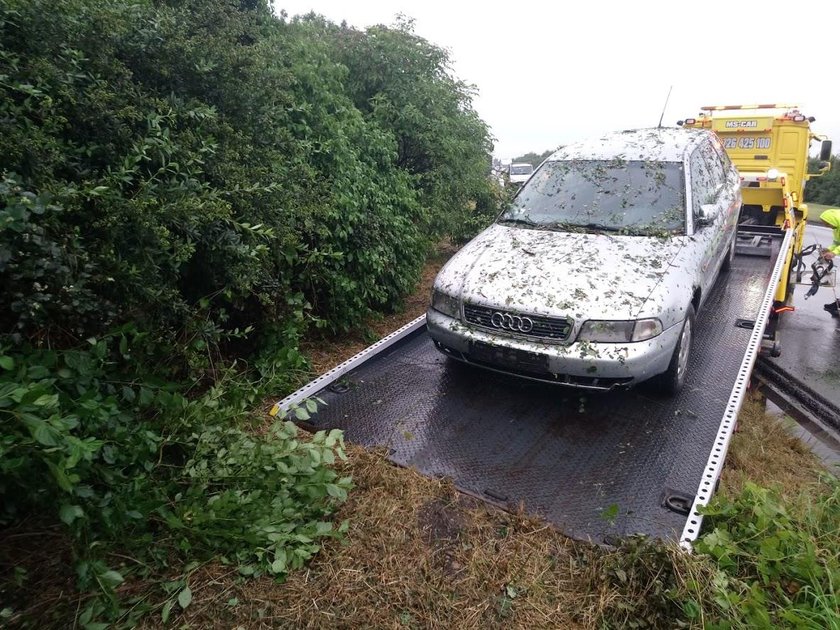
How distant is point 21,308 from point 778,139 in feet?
32.4

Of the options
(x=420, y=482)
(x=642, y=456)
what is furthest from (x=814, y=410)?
(x=420, y=482)

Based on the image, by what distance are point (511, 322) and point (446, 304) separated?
568 mm

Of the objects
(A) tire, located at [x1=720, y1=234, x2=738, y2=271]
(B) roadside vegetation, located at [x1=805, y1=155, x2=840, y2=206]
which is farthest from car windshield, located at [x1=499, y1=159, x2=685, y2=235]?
(B) roadside vegetation, located at [x1=805, y1=155, x2=840, y2=206]

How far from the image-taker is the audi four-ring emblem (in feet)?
11.4

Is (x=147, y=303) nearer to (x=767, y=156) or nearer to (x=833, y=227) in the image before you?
(x=833, y=227)

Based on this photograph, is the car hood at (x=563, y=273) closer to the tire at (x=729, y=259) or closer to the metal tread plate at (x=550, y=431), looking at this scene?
the metal tread plate at (x=550, y=431)

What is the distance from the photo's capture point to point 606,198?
4574 millimetres

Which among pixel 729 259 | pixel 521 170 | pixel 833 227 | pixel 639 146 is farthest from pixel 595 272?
pixel 521 170

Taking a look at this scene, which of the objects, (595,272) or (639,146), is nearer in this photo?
(595,272)

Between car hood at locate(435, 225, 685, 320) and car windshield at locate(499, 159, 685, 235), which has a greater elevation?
car windshield at locate(499, 159, 685, 235)

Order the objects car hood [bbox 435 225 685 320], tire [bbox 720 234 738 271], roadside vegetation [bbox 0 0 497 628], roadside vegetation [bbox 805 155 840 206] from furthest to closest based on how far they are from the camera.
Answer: roadside vegetation [bbox 805 155 840 206] < tire [bbox 720 234 738 271] < car hood [bbox 435 225 685 320] < roadside vegetation [bbox 0 0 497 628]

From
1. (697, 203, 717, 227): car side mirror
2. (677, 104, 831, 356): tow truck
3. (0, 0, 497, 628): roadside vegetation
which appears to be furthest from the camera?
(677, 104, 831, 356): tow truck

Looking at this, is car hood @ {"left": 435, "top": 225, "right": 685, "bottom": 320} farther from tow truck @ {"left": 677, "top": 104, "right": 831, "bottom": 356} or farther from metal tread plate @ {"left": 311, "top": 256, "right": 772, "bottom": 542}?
tow truck @ {"left": 677, "top": 104, "right": 831, "bottom": 356}

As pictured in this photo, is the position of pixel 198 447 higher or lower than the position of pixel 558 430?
higher
